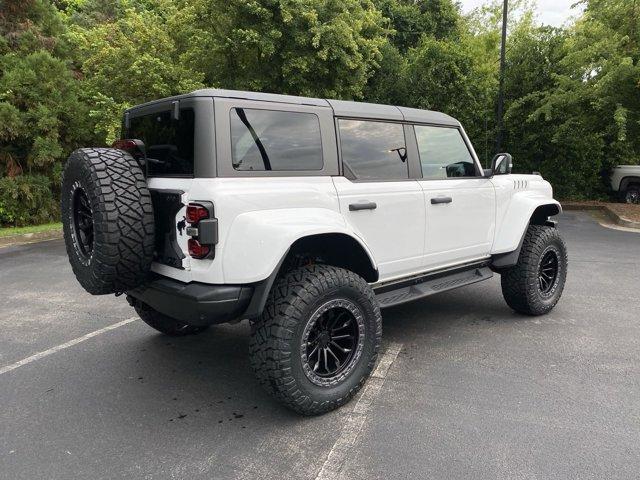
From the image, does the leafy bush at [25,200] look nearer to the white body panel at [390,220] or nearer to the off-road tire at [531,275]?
the white body panel at [390,220]

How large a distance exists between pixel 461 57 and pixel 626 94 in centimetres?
517

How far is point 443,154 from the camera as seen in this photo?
4.05 metres

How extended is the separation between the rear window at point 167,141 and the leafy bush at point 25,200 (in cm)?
1005

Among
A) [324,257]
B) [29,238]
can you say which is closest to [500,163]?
[324,257]

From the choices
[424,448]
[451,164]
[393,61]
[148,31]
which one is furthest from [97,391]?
[393,61]

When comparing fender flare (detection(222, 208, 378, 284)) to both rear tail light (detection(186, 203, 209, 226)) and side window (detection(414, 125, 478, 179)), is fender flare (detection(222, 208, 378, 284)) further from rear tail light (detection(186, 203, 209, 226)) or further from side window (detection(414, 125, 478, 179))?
side window (detection(414, 125, 478, 179))

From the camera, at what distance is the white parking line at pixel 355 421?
7.86 ft

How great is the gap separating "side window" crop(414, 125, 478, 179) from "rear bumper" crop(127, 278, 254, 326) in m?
1.93

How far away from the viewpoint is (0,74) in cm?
1181

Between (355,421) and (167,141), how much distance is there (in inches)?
82.1

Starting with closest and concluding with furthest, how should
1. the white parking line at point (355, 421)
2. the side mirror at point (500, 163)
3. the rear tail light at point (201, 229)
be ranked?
1. the white parking line at point (355, 421)
2. the rear tail light at point (201, 229)
3. the side mirror at point (500, 163)

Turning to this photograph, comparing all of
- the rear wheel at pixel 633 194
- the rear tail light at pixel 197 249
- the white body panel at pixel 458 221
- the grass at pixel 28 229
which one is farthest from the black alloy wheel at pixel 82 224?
the rear wheel at pixel 633 194

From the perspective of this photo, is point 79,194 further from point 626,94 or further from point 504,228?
point 626,94

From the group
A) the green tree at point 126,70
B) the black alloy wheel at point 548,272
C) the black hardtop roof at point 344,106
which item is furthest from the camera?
the green tree at point 126,70
